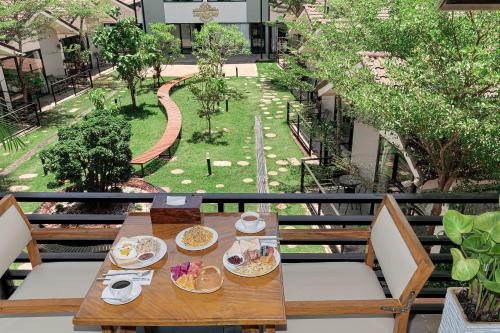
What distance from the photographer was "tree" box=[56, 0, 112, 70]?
75.0 ft

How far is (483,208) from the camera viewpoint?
21.6 ft

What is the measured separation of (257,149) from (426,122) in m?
9.07

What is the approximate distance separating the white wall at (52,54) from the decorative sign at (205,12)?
38.0 feet

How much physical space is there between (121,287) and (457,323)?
1.73 m

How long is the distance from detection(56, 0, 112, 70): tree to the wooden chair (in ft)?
73.5

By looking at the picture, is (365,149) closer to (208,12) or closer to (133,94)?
(133,94)

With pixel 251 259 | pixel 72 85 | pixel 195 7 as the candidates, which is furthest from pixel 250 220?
pixel 195 7

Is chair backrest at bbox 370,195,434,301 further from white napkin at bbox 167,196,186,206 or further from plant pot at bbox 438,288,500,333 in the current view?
white napkin at bbox 167,196,186,206

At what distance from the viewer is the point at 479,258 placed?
1.94 metres

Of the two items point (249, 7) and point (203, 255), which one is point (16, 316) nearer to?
point (203, 255)

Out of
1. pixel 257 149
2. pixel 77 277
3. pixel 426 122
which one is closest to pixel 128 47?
pixel 257 149

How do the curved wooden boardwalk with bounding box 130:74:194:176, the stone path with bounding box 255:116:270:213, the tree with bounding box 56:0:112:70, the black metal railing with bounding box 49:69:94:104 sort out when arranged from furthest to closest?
the tree with bounding box 56:0:112:70, the black metal railing with bounding box 49:69:94:104, the curved wooden boardwalk with bounding box 130:74:194:176, the stone path with bounding box 255:116:270:213

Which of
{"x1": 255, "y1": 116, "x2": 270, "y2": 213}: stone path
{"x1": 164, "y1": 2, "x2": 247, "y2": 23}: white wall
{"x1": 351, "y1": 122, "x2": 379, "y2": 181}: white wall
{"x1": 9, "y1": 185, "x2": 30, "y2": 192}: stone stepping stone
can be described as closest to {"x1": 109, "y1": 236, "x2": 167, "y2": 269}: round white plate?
{"x1": 255, "y1": 116, "x2": 270, "y2": 213}: stone path

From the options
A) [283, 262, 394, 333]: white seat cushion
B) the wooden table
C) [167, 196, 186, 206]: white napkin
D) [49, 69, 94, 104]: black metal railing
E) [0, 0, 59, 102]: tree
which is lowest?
[49, 69, 94, 104]: black metal railing
